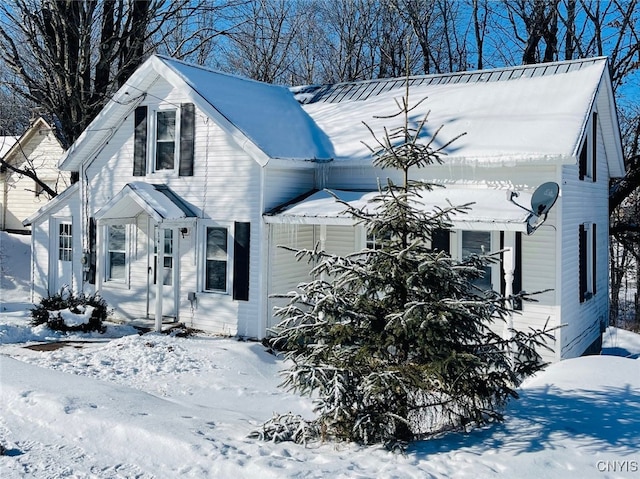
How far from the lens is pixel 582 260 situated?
43.7 feet

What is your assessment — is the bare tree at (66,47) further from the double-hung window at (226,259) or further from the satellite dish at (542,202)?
the satellite dish at (542,202)

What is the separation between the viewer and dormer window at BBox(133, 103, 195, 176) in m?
13.3

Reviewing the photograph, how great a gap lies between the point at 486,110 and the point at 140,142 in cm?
766

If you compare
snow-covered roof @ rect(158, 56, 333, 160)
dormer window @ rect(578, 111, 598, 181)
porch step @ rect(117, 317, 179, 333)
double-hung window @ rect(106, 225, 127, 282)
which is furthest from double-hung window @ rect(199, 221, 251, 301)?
dormer window @ rect(578, 111, 598, 181)

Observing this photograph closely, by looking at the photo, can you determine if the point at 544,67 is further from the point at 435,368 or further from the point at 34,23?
the point at 34,23

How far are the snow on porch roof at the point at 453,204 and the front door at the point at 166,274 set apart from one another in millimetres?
2676

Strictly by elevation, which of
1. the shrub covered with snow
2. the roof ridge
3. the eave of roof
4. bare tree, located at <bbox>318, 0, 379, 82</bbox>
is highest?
bare tree, located at <bbox>318, 0, 379, 82</bbox>

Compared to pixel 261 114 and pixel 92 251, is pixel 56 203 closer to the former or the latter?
pixel 92 251

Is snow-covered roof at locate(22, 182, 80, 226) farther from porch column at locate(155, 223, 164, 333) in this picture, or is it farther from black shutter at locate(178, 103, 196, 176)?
porch column at locate(155, 223, 164, 333)

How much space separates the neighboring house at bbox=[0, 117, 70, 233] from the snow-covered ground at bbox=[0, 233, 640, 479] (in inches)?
759

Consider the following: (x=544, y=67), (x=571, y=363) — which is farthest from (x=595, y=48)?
(x=571, y=363)

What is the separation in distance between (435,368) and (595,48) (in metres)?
22.9

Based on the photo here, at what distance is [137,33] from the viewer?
19766 millimetres

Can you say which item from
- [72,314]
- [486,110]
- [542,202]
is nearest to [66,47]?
[72,314]
